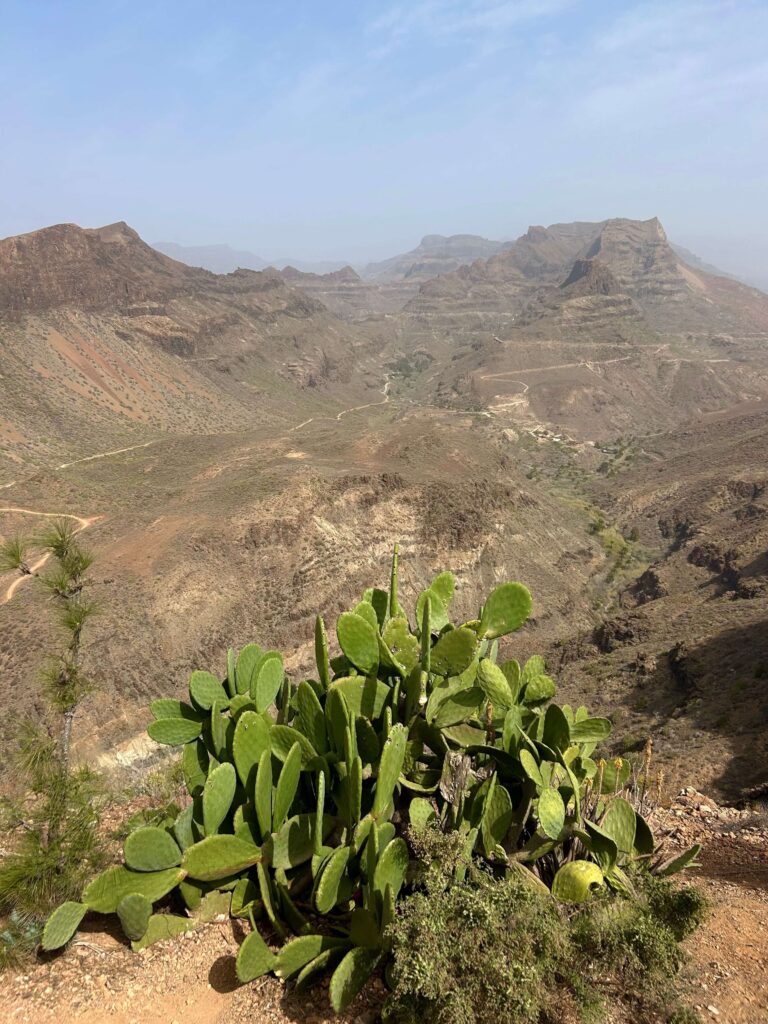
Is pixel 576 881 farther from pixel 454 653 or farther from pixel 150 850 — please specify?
pixel 150 850

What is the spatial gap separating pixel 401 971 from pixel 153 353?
85.4 meters

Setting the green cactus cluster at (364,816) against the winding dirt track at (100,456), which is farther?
the winding dirt track at (100,456)

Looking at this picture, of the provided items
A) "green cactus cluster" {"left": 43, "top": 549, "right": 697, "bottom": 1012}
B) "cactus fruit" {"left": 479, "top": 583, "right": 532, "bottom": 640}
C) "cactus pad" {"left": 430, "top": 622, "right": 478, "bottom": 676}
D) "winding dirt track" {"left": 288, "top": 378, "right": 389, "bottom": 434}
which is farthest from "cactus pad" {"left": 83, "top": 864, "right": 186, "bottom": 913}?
"winding dirt track" {"left": 288, "top": 378, "right": 389, "bottom": 434}

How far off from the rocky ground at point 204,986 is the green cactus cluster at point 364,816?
0.77 ft

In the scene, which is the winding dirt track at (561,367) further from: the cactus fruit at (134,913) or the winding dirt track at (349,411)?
the cactus fruit at (134,913)

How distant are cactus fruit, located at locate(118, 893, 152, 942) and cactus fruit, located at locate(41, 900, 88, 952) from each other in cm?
46

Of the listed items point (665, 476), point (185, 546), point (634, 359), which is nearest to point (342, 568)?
point (185, 546)

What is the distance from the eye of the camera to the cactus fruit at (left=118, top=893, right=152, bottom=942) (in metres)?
5.65

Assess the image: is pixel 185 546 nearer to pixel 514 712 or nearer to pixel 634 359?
pixel 514 712

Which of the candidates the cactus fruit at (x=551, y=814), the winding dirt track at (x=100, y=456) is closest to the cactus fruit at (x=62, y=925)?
the cactus fruit at (x=551, y=814)

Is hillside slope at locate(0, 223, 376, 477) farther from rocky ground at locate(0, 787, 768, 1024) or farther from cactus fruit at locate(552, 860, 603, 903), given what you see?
cactus fruit at locate(552, 860, 603, 903)

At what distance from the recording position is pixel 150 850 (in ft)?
19.1

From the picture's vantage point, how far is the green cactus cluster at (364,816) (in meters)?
5.58

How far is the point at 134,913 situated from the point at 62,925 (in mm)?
754
